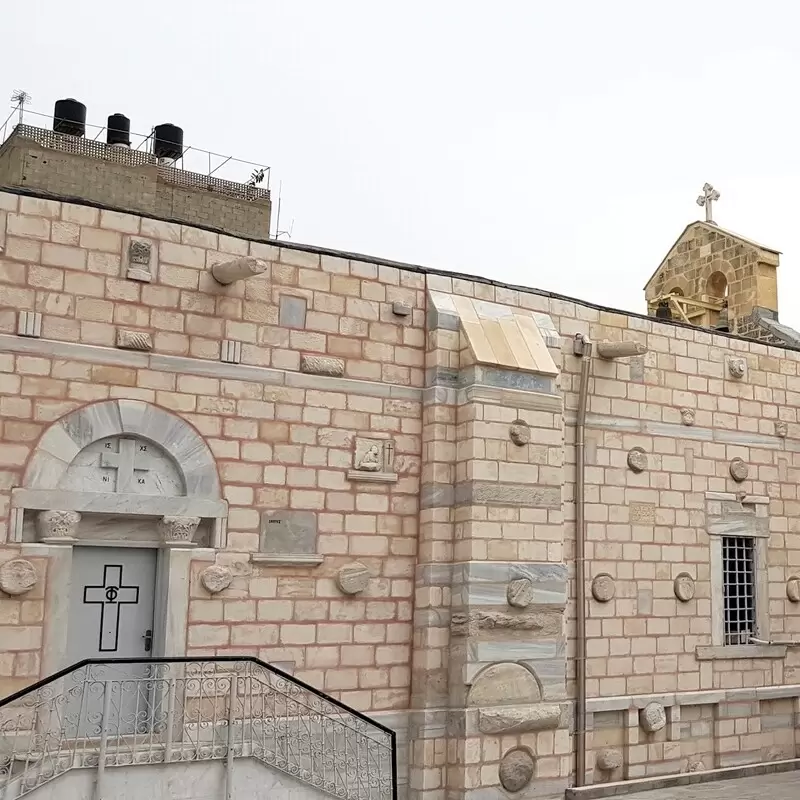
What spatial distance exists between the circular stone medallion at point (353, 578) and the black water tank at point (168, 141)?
28.7 ft

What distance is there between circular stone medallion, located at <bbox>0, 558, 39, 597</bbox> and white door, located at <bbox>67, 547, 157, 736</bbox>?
461mm

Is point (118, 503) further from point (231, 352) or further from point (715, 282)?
point (715, 282)

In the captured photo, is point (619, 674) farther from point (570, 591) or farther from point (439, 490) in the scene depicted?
point (439, 490)

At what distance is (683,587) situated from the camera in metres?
11.4

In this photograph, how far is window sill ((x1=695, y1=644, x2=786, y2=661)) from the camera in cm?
1153

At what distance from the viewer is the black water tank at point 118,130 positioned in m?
14.5

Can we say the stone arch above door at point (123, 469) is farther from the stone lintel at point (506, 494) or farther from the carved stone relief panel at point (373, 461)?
the stone lintel at point (506, 494)

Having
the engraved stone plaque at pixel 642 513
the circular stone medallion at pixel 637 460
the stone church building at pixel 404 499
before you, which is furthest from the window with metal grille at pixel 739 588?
the circular stone medallion at pixel 637 460

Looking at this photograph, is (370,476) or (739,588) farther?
(739,588)

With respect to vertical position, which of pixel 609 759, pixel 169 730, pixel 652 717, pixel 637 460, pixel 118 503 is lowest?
pixel 609 759

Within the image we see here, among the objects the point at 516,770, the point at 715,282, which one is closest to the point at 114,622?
the point at 516,770

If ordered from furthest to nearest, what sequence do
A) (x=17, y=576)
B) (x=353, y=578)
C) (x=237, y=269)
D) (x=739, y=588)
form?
(x=739, y=588)
(x=353, y=578)
(x=237, y=269)
(x=17, y=576)

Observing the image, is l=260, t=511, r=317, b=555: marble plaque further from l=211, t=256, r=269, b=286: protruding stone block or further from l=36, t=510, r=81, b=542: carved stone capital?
l=211, t=256, r=269, b=286: protruding stone block

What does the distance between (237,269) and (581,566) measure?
4.74 meters
